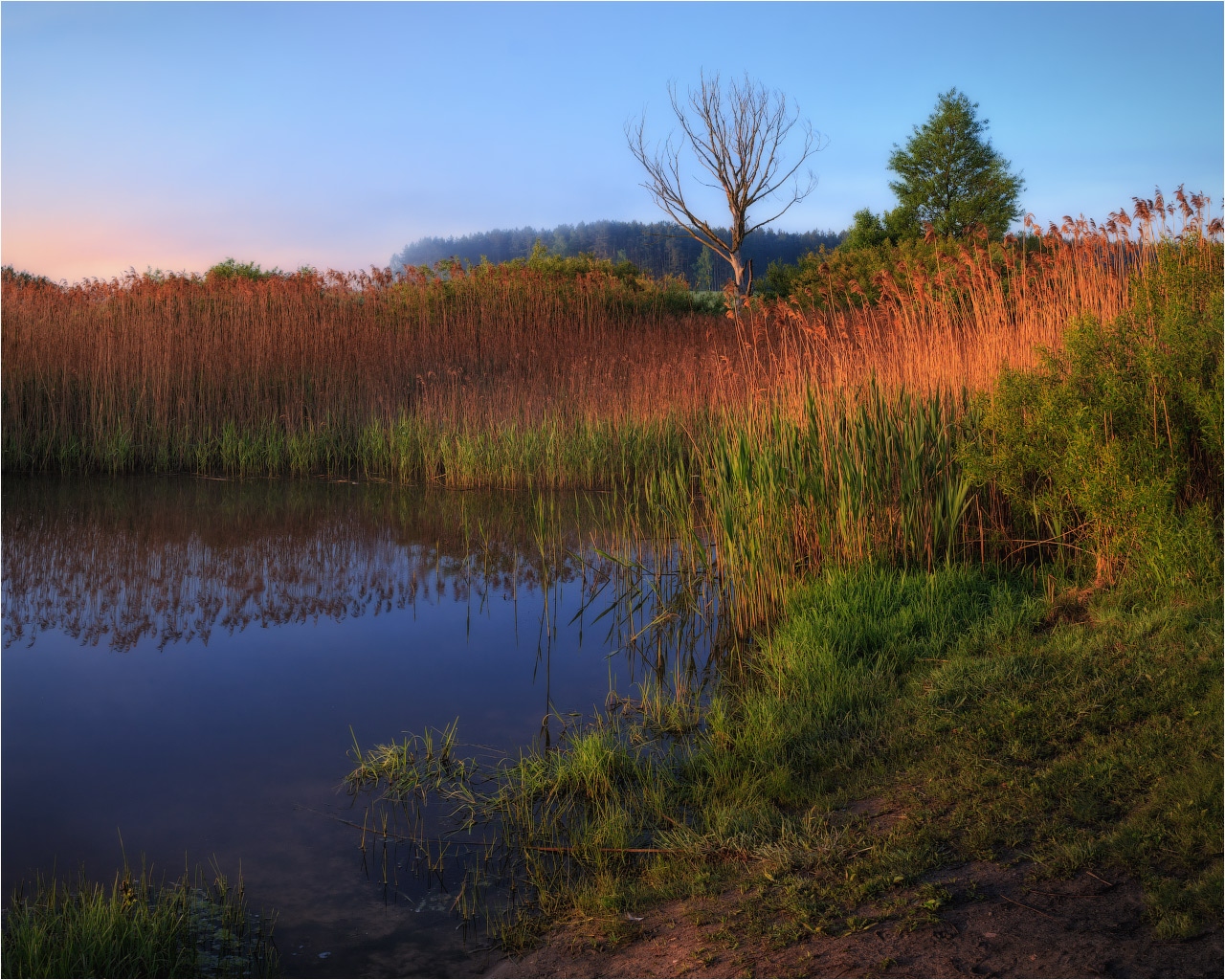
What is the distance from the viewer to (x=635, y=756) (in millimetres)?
3162

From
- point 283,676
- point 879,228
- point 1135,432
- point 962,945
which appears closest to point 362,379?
point 283,676

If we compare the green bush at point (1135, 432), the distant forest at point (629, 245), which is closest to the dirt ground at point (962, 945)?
the green bush at point (1135, 432)

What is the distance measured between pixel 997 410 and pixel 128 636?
4.75m

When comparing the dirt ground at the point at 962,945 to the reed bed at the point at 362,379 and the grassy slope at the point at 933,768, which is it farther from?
the reed bed at the point at 362,379

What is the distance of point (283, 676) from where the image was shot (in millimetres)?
4219

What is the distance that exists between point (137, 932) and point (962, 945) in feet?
6.29

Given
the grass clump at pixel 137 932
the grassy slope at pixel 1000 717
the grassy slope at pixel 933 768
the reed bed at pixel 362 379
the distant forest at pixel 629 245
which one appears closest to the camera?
the grass clump at pixel 137 932

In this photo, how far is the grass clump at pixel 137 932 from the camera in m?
2.05

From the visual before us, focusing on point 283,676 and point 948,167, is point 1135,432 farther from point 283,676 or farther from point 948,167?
point 948,167

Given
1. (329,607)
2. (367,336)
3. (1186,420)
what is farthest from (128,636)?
(367,336)

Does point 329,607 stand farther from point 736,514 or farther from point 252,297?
point 252,297

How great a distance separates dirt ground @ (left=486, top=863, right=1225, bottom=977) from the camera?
1.86m

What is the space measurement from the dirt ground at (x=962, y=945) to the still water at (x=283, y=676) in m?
0.41

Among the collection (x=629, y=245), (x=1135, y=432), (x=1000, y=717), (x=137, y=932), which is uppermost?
(x=629, y=245)
